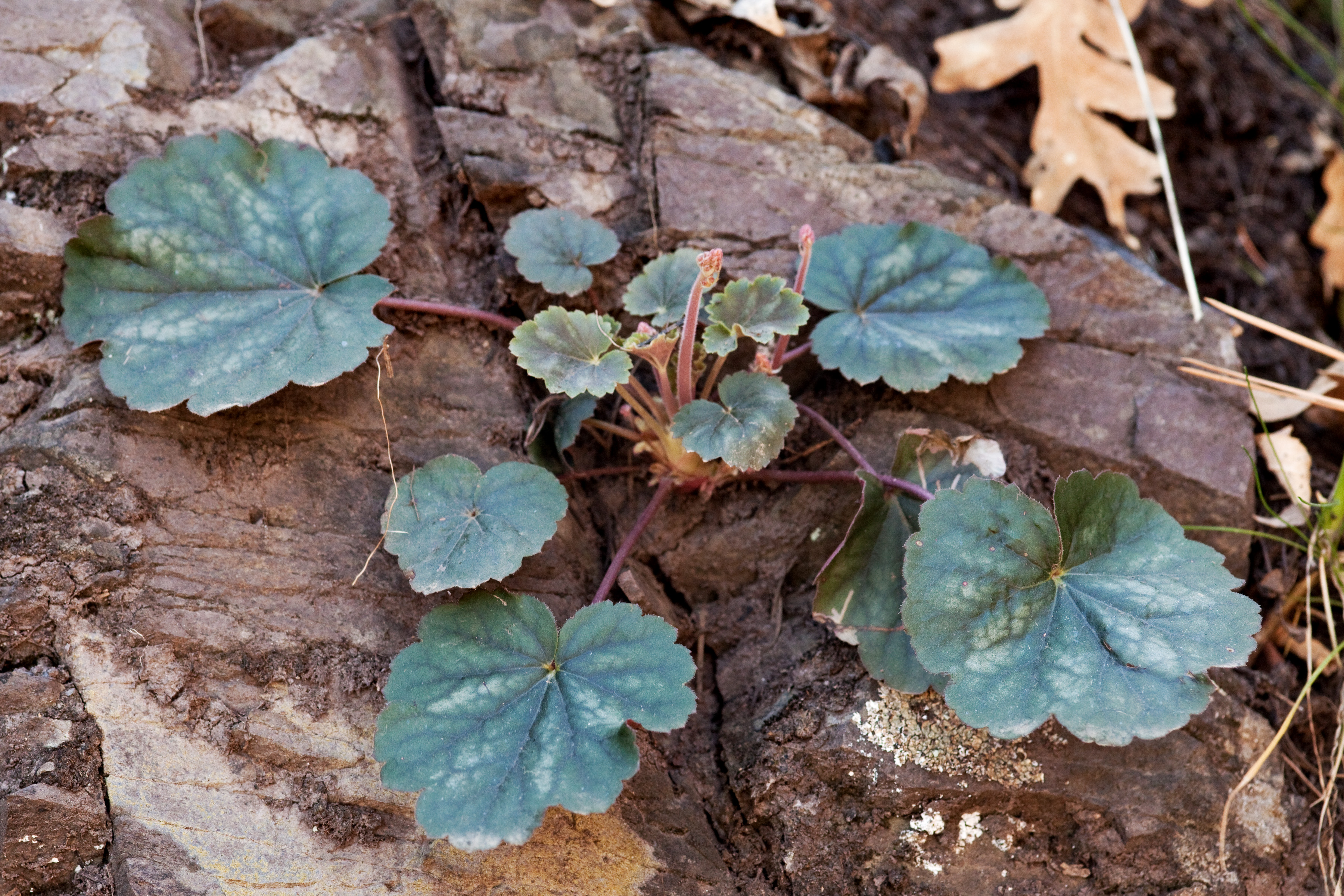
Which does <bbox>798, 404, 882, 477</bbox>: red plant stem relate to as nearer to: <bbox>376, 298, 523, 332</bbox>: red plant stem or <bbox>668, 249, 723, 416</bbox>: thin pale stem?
<bbox>668, 249, 723, 416</bbox>: thin pale stem

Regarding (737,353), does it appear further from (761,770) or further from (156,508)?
(156,508)

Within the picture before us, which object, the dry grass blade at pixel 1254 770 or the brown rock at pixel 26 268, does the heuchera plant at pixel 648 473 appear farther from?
the dry grass blade at pixel 1254 770

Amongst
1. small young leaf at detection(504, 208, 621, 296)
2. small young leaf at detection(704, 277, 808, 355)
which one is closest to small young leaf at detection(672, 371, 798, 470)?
small young leaf at detection(704, 277, 808, 355)

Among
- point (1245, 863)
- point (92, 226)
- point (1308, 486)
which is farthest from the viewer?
point (1308, 486)

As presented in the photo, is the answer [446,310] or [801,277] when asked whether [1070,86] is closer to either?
[801,277]

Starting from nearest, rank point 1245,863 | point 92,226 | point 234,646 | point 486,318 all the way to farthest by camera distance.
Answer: point 234,646 → point 1245,863 → point 92,226 → point 486,318

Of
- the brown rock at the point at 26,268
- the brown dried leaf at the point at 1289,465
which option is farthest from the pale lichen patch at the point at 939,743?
the brown rock at the point at 26,268

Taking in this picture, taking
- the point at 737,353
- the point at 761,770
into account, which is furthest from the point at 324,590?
the point at 737,353
